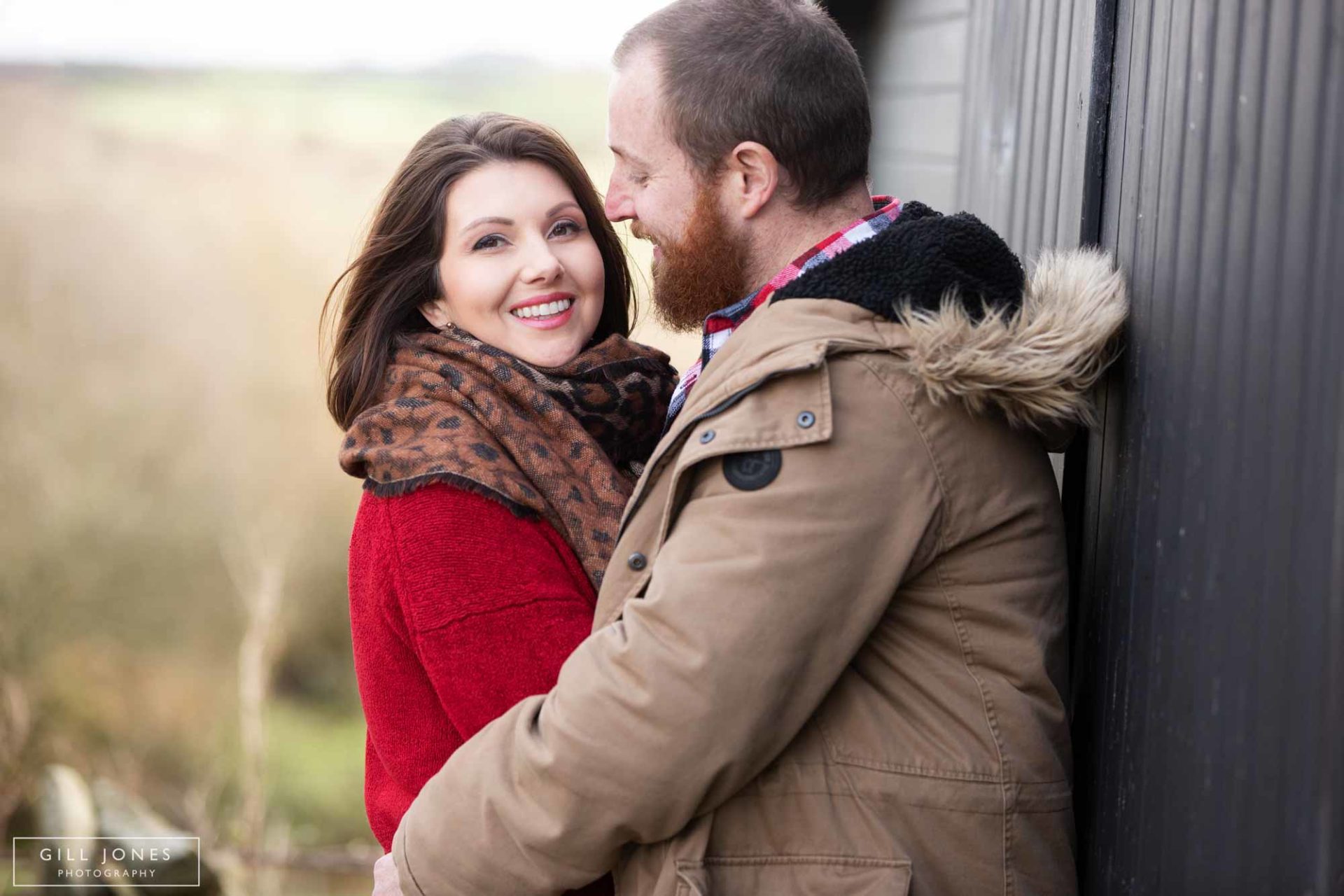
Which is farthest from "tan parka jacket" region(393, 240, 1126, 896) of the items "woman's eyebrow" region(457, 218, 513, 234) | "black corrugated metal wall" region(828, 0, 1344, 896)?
"woman's eyebrow" region(457, 218, 513, 234)

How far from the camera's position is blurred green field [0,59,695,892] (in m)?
5.14

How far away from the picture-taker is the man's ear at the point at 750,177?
6.61 feet

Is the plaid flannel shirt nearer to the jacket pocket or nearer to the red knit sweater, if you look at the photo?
the red knit sweater

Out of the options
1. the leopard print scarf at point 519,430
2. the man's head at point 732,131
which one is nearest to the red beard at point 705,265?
the man's head at point 732,131

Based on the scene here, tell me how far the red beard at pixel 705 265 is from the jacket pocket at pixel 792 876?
0.89 m

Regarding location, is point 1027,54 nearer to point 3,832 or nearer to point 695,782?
point 695,782

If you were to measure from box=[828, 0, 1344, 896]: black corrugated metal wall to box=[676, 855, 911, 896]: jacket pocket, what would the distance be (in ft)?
1.23

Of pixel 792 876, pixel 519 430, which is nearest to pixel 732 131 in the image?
pixel 519 430

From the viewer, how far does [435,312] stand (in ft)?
7.82

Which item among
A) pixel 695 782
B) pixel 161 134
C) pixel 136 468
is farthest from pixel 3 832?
pixel 695 782

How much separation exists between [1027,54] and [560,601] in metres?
1.57

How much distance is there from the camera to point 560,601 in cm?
190

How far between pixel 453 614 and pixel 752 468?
608 mm

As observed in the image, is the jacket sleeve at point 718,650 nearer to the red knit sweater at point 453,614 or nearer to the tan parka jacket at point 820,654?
the tan parka jacket at point 820,654
